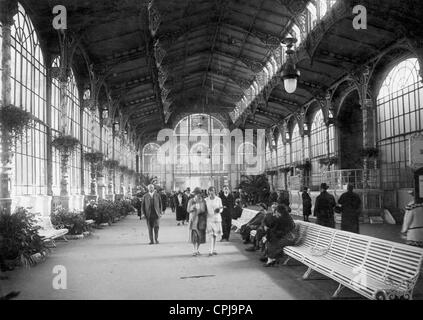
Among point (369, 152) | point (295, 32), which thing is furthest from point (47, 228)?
point (295, 32)

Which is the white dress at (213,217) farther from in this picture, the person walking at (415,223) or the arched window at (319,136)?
the arched window at (319,136)

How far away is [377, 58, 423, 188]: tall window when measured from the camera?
722 inches

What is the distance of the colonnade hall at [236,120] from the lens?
712 centimetres

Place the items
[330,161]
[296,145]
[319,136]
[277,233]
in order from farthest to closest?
[296,145]
[319,136]
[330,161]
[277,233]

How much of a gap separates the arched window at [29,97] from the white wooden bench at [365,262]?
9.11 metres

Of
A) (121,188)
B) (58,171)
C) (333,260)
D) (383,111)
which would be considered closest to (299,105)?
(383,111)

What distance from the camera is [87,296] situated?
6.13 meters

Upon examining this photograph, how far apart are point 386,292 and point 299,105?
1104 inches

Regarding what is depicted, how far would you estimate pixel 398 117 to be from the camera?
773 inches

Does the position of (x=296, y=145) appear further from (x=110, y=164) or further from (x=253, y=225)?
(x=253, y=225)

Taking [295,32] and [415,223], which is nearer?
[415,223]

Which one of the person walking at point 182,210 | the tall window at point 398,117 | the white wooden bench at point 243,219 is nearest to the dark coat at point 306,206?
the white wooden bench at point 243,219

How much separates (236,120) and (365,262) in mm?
37676

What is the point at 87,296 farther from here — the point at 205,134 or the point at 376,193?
the point at 205,134
